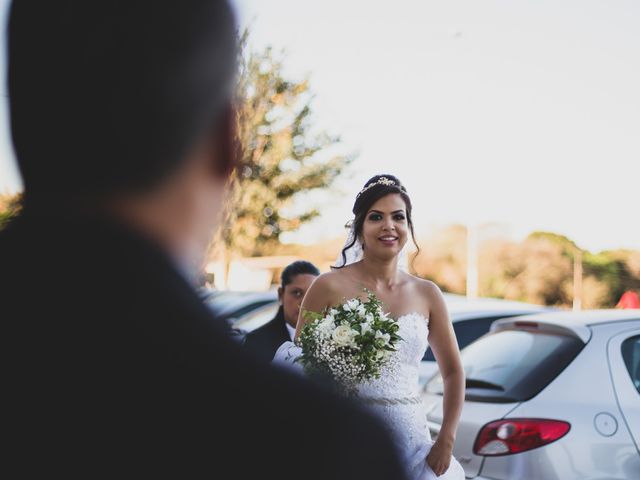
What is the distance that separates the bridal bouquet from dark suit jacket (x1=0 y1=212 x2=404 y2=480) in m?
2.50

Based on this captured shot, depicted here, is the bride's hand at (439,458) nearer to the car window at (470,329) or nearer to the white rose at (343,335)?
the white rose at (343,335)

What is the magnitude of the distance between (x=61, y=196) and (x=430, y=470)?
3212 mm

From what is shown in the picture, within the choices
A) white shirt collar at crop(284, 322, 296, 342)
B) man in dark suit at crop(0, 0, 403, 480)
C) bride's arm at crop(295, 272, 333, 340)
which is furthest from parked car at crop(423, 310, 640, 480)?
man in dark suit at crop(0, 0, 403, 480)

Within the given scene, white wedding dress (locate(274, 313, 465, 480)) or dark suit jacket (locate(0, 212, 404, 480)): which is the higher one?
dark suit jacket (locate(0, 212, 404, 480))

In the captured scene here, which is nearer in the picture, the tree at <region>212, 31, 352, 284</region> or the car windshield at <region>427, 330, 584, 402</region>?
the car windshield at <region>427, 330, 584, 402</region>

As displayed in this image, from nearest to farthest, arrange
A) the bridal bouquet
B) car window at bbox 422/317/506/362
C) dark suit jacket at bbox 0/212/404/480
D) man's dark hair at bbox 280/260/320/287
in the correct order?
1. dark suit jacket at bbox 0/212/404/480
2. the bridal bouquet
3. man's dark hair at bbox 280/260/320/287
4. car window at bbox 422/317/506/362

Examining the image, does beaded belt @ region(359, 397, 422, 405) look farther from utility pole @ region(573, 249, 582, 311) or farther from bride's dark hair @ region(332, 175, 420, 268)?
utility pole @ region(573, 249, 582, 311)

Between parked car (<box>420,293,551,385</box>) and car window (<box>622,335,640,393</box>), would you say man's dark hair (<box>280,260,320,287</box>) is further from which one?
car window (<box>622,335,640,393</box>)

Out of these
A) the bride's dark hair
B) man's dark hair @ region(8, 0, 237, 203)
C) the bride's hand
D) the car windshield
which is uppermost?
man's dark hair @ region(8, 0, 237, 203)

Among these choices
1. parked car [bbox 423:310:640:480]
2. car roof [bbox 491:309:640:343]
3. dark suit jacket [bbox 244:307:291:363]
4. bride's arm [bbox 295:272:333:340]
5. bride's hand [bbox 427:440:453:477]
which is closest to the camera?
bride's hand [bbox 427:440:453:477]

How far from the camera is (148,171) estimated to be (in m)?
0.63

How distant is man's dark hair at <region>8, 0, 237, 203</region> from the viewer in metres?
0.62

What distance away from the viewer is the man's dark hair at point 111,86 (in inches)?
24.5

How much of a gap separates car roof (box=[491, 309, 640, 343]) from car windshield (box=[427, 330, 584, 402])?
5cm
